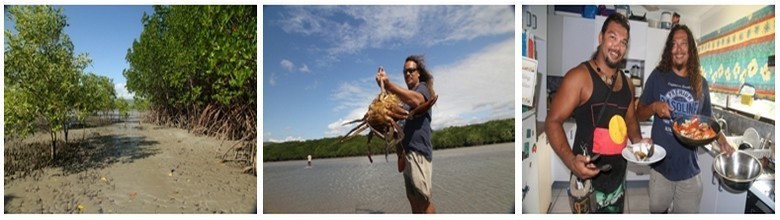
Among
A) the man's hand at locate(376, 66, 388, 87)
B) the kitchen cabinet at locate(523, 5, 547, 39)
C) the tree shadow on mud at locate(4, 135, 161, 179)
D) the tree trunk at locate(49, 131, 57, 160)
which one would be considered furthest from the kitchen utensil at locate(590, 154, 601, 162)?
the tree trunk at locate(49, 131, 57, 160)

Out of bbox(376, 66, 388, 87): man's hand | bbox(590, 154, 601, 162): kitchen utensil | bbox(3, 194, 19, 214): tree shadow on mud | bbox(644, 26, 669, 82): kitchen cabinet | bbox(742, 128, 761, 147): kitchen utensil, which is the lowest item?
bbox(3, 194, 19, 214): tree shadow on mud

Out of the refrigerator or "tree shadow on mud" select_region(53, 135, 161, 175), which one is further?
"tree shadow on mud" select_region(53, 135, 161, 175)

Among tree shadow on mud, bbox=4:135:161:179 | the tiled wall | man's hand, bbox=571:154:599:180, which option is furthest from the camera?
tree shadow on mud, bbox=4:135:161:179

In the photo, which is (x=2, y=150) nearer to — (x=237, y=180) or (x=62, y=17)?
(x=62, y=17)

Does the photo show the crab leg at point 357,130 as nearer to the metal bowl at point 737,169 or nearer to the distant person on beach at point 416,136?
the distant person on beach at point 416,136

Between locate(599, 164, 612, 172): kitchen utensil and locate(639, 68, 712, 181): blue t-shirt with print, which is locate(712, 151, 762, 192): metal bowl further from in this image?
locate(599, 164, 612, 172): kitchen utensil

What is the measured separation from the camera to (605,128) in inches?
175

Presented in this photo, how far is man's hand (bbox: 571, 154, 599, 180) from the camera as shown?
4.51 meters

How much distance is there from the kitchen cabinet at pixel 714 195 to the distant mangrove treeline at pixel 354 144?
170 centimetres

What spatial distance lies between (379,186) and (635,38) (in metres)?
2.49

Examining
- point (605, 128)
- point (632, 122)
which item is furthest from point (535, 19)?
point (632, 122)

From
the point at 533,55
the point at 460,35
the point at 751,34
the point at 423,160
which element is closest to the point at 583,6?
the point at 533,55

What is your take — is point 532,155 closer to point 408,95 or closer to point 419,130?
point 419,130

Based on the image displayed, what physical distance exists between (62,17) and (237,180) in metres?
2.08
